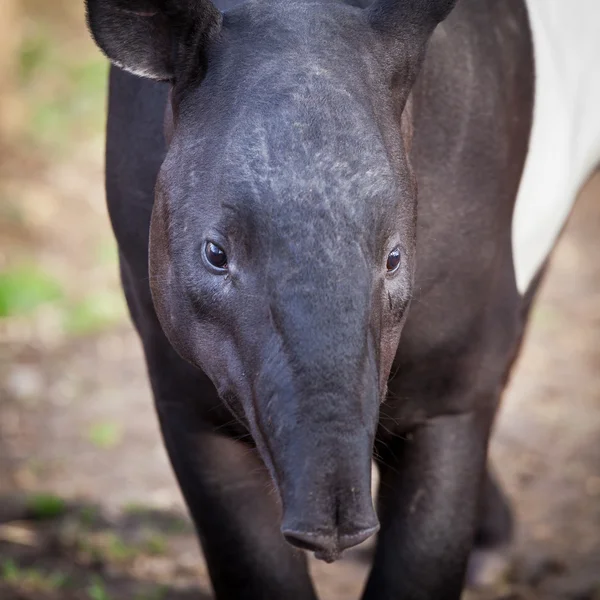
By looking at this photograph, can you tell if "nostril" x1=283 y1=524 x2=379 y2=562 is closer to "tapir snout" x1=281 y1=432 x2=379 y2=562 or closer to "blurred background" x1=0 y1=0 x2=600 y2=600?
"tapir snout" x1=281 y1=432 x2=379 y2=562

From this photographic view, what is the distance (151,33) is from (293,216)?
0.60 meters

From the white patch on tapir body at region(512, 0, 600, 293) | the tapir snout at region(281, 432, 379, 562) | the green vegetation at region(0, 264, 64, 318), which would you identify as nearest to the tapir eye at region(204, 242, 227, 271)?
the tapir snout at region(281, 432, 379, 562)

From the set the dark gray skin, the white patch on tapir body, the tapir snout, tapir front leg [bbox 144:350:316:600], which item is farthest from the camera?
the white patch on tapir body

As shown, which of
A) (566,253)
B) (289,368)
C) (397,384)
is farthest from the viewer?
(566,253)

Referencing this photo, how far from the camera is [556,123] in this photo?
3.38 meters

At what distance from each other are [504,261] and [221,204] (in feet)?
3.34

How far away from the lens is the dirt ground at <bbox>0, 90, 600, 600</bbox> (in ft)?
14.4

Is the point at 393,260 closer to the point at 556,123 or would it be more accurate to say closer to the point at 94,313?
the point at 556,123

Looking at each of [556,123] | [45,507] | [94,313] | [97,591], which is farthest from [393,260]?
[94,313]

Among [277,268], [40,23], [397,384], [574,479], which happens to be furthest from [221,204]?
[40,23]

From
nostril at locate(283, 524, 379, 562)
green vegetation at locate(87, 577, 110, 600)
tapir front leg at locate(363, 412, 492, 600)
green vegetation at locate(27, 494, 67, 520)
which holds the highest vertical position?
nostril at locate(283, 524, 379, 562)

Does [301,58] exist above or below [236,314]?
above

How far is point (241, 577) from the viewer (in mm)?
3230

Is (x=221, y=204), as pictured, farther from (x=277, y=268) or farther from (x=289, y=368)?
(x=289, y=368)
